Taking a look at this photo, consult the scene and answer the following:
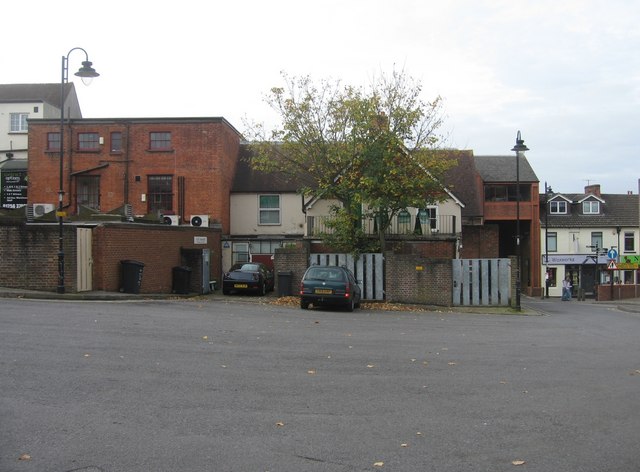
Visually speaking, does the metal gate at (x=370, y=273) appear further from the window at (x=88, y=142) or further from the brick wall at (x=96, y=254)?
the window at (x=88, y=142)

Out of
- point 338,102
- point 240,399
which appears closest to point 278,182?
point 338,102

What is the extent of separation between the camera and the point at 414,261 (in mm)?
24906

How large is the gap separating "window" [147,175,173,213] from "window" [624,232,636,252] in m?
41.6

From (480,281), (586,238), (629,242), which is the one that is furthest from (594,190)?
(480,281)

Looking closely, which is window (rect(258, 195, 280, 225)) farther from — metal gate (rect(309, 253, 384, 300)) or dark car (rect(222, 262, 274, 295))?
metal gate (rect(309, 253, 384, 300))

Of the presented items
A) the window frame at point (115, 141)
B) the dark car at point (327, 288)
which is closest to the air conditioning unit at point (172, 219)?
the window frame at point (115, 141)

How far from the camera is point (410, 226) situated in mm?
32188

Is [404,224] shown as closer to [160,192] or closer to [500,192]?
[160,192]

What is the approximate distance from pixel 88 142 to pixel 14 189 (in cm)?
874

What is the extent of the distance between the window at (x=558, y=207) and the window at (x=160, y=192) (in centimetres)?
3670

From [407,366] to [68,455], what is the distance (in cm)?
582

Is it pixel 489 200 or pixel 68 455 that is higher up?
pixel 489 200

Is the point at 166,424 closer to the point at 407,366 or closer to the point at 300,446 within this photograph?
the point at 300,446

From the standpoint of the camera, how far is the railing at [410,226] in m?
30.5
